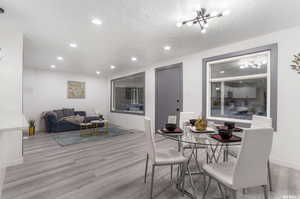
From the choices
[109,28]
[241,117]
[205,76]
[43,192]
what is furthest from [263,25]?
[43,192]

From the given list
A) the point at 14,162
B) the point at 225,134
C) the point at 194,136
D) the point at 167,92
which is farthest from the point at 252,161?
the point at 14,162

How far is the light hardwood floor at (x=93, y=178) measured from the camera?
1824 mm

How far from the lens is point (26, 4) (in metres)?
1.97

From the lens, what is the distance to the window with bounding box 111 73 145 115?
5.93 meters

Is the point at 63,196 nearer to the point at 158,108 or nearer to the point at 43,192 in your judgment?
the point at 43,192

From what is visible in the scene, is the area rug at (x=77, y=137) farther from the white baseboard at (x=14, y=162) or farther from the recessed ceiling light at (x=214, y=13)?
the recessed ceiling light at (x=214, y=13)

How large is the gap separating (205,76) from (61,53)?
3.98 metres

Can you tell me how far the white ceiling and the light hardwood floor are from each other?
2482 mm

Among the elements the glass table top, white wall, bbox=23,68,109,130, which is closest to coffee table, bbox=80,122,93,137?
white wall, bbox=23,68,109,130

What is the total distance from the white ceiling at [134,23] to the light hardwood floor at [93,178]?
2.48 m

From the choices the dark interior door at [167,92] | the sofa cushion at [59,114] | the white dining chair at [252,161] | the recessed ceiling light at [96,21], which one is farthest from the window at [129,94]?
the white dining chair at [252,161]

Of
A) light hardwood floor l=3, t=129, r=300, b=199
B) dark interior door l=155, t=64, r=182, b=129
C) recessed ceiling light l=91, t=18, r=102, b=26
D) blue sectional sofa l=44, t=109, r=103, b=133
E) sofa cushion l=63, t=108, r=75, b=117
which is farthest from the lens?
sofa cushion l=63, t=108, r=75, b=117

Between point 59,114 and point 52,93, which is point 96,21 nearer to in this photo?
point 59,114

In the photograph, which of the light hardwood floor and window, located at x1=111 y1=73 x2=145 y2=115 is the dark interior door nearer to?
window, located at x1=111 y1=73 x2=145 y2=115
